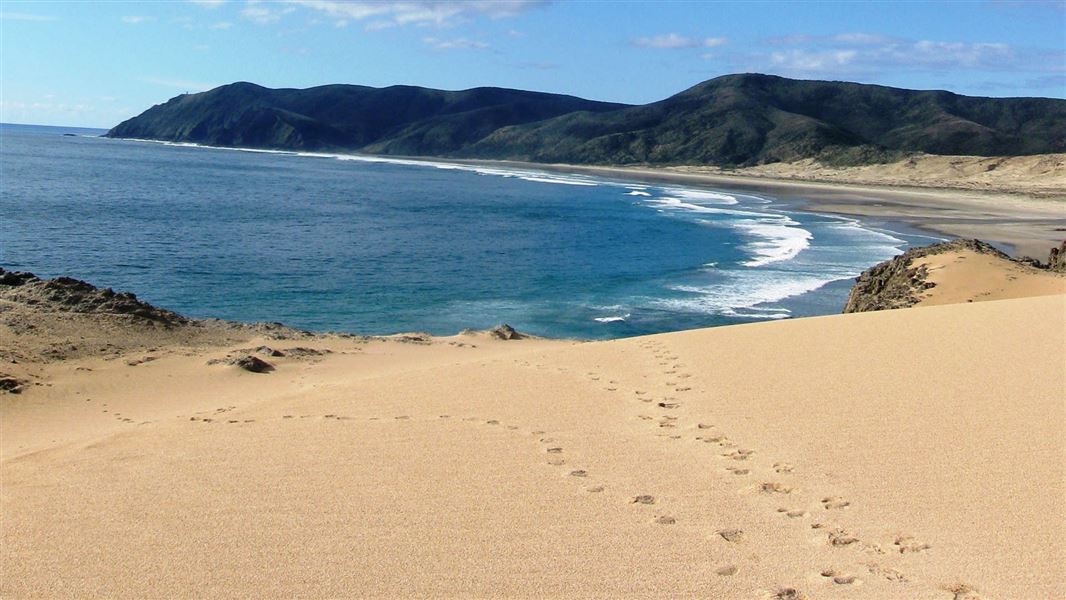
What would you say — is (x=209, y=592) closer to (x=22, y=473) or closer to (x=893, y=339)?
(x=22, y=473)

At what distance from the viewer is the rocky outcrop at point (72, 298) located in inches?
544

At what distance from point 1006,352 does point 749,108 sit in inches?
5718

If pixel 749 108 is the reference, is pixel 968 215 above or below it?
below

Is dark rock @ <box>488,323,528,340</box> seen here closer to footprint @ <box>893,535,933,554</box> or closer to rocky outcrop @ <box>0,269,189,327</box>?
rocky outcrop @ <box>0,269,189,327</box>

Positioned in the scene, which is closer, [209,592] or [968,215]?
[209,592]

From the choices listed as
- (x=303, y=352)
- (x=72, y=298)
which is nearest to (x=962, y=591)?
(x=303, y=352)

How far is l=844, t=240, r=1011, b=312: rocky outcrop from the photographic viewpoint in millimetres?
16797

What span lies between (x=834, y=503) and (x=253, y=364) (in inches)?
355

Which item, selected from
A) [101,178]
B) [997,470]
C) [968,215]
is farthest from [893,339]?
[101,178]

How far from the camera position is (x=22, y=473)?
254 inches

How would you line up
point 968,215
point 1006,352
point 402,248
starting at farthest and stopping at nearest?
point 968,215, point 402,248, point 1006,352

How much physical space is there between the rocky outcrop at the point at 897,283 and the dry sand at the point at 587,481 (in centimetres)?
725

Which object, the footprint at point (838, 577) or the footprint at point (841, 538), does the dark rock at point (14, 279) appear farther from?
the footprint at point (838, 577)

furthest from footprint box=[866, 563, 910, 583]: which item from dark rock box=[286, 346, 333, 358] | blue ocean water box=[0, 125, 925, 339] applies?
blue ocean water box=[0, 125, 925, 339]
